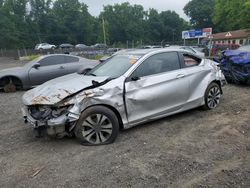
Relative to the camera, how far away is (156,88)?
16.6ft

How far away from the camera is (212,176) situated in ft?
11.1

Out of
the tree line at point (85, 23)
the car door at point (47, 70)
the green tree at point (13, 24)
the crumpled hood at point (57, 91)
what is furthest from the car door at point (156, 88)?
the green tree at point (13, 24)

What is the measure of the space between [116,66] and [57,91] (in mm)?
1418

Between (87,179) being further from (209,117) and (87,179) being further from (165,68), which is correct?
(209,117)

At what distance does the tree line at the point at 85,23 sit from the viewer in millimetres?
64012

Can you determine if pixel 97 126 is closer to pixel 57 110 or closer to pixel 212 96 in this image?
pixel 57 110

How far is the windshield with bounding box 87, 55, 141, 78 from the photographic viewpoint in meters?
5.06

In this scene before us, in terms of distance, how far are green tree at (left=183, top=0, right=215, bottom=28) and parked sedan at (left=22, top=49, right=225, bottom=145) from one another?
89344mm

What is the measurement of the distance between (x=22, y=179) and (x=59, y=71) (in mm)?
6565

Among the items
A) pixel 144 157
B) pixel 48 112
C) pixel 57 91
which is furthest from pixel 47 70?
pixel 144 157

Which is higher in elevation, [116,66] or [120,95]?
[116,66]

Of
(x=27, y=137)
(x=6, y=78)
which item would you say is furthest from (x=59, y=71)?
(x=27, y=137)

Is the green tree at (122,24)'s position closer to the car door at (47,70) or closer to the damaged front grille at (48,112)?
the car door at (47,70)

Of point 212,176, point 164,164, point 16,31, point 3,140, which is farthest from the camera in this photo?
point 16,31
